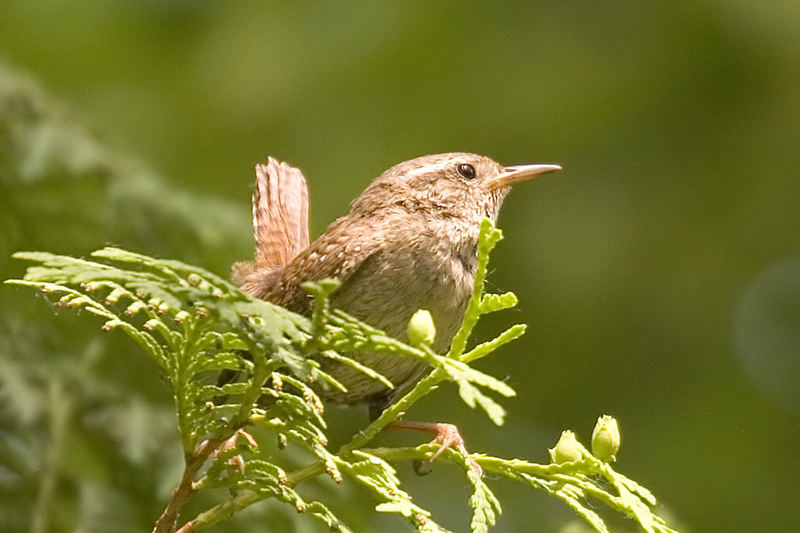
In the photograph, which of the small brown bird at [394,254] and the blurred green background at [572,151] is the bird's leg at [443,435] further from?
the blurred green background at [572,151]

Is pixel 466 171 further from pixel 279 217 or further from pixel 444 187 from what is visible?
pixel 279 217

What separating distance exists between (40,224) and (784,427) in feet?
11.8

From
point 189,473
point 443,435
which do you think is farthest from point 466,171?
point 189,473

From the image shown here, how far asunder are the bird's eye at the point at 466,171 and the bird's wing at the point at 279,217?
60 cm

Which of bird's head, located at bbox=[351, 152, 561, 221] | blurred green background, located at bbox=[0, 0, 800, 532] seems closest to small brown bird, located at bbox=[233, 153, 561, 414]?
bird's head, located at bbox=[351, 152, 561, 221]

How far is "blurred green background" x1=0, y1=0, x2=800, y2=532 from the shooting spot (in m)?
5.26

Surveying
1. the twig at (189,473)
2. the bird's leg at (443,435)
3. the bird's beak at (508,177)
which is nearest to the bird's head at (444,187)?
the bird's beak at (508,177)

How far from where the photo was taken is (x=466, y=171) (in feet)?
11.4

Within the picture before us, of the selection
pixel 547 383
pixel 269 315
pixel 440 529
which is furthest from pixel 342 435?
pixel 269 315

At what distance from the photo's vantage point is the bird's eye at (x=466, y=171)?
11.4 feet

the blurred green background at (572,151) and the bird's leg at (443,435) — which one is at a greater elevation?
the blurred green background at (572,151)

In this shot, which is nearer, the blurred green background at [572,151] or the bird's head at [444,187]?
the bird's head at [444,187]

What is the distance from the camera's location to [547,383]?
5.41 m

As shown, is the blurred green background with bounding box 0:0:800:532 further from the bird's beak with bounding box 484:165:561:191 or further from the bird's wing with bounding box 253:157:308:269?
the bird's beak with bounding box 484:165:561:191
